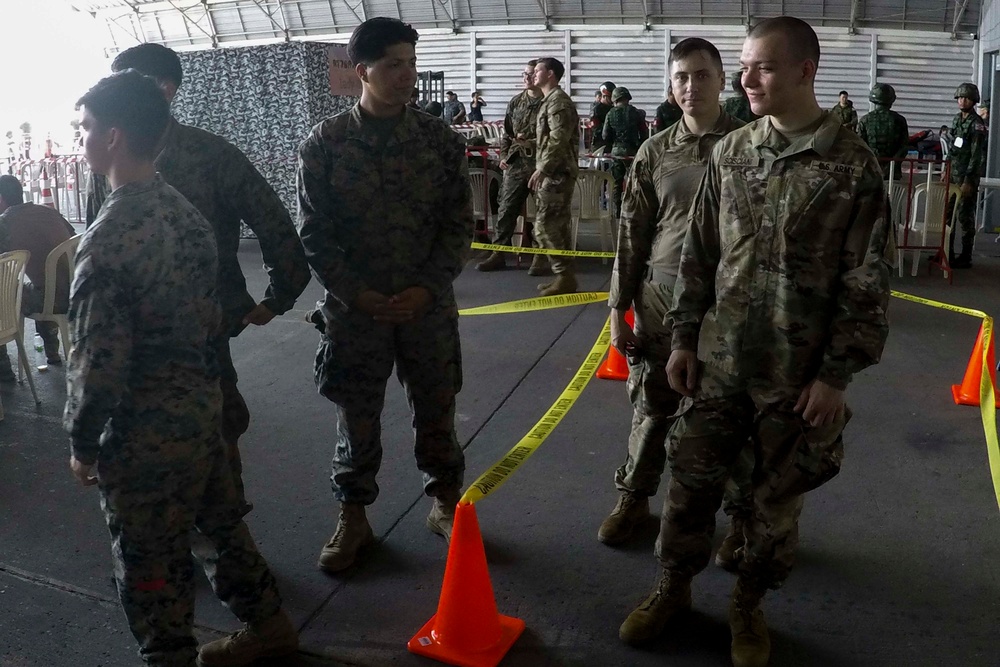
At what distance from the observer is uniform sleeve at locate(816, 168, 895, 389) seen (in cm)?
215

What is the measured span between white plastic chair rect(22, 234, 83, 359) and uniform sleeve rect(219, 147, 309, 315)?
2.58m

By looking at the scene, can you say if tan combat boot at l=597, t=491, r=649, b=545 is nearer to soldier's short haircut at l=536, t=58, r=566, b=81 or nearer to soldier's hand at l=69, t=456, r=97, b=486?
soldier's hand at l=69, t=456, r=97, b=486

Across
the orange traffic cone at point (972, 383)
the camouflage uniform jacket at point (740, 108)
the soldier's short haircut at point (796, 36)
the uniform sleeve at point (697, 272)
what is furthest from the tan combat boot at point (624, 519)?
the camouflage uniform jacket at point (740, 108)

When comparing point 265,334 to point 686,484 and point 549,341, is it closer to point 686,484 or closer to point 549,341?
point 549,341

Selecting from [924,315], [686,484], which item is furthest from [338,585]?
[924,315]

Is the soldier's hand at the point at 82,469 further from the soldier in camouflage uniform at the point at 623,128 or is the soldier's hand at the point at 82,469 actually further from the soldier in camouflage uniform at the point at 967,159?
the soldier in camouflage uniform at the point at 623,128

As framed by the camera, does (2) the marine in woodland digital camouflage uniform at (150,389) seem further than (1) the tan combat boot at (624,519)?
No

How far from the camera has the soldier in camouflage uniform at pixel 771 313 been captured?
7.12ft

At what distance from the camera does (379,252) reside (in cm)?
296

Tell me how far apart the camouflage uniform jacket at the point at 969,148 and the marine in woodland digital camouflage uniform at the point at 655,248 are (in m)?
6.54

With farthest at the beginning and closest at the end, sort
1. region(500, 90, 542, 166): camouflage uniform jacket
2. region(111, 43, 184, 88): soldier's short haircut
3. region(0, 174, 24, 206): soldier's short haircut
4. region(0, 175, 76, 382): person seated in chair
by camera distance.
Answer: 1. region(500, 90, 542, 166): camouflage uniform jacket
2. region(0, 174, 24, 206): soldier's short haircut
3. region(0, 175, 76, 382): person seated in chair
4. region(111, 43, 184, 88): soldier's short haircut

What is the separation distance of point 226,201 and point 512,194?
526cm

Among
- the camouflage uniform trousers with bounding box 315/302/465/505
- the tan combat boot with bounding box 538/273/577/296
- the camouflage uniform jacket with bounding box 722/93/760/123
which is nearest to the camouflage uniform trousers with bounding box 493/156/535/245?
the tan combat boot with bounding box 538/273/577/296

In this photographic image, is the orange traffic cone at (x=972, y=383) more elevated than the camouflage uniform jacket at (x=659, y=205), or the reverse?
the camouflage uniform jacket at (x=659, y=205)
